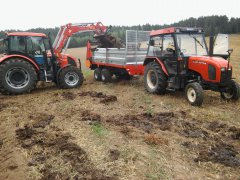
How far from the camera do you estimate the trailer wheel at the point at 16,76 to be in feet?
30.3

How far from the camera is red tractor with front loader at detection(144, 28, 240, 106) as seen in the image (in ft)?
24.6

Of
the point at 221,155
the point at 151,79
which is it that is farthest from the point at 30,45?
the point at 221,155

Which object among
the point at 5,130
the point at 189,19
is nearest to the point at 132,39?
the point at 5,130

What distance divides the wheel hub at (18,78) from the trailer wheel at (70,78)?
4.05 feet

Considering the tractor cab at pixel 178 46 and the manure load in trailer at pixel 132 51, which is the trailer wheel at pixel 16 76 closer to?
the manure load in trailer at pixel 132 51

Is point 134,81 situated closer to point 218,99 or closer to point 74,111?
point 218,99

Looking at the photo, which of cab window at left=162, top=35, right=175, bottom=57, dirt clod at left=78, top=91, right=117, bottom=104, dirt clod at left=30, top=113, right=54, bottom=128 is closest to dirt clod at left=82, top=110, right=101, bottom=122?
dirt clod at left=30, top=113, right=54, bottom=128

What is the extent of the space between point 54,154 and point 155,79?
17.3 ft

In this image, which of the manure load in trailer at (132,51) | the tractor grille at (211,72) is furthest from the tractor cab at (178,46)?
the manure load in trailer at (132,51)

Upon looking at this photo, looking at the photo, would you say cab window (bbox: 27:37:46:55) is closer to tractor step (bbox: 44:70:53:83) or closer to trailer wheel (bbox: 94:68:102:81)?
tractor step (bbox: 44:70:53:83)

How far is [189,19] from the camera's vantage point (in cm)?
7875

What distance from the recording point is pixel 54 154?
4.47m

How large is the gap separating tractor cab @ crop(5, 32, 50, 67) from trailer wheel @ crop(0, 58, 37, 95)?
45 cm

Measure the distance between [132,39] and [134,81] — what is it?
217 cm
